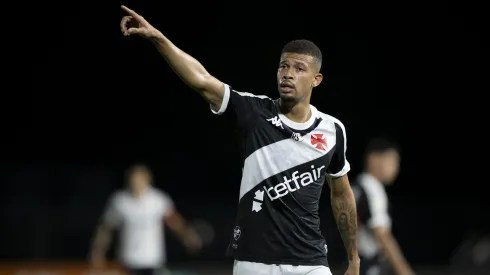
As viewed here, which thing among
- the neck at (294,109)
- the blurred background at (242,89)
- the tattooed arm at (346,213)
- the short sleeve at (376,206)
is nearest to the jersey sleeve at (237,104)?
the neck at (294,109)

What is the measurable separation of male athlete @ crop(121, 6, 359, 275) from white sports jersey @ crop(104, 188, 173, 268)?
626 centimetres

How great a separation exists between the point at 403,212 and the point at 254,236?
40.4 ft

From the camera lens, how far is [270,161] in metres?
5.61

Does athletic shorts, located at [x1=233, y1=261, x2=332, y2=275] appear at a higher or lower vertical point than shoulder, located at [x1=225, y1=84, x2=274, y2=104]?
lower

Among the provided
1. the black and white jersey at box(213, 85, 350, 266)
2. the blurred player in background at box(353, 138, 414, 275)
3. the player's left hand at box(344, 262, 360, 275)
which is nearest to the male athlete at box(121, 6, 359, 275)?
the black and white jersey at box(213, 85, 350, 266)

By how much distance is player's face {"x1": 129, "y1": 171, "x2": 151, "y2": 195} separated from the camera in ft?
39.0

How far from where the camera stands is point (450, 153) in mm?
20688

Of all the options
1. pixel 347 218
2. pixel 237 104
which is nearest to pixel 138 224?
pixel 347 218

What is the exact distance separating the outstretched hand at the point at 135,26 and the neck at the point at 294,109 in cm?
94

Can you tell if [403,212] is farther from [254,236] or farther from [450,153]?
[254,236]

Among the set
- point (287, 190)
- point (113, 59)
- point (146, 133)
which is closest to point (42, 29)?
point (113, 59)

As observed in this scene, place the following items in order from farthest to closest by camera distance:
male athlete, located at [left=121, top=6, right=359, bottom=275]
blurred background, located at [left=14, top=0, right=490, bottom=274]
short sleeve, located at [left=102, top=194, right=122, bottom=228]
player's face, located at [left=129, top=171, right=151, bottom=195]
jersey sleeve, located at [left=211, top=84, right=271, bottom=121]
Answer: blurred background, located at [left=14, top=0, right=490, bottom=274]
short sleeve, located at [left=102, top=194, right=122, bottom=228]
player's face, located at [left=129, top=171, right=151, bottom=195]
male athlete, located at [left=121, top=6, right=359, bottom=275]
jersey sleeve, located at [left=211, top=84, right=271, bottom=121]

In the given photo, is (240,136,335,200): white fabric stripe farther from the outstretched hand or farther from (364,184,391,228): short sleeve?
(364,184,391,228): short sleeve

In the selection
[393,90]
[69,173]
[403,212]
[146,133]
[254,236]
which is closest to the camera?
[254,236]
